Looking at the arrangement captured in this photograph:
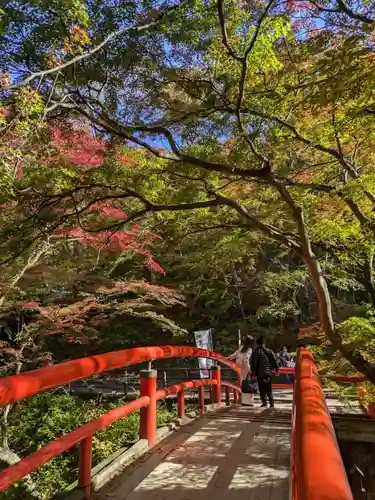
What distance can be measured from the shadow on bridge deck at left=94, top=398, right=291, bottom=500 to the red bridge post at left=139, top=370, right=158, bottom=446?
15 cm

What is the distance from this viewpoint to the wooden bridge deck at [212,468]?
2635mm

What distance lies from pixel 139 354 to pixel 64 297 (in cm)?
1026

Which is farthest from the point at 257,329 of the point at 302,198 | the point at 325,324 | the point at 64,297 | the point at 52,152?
the point at 52,152

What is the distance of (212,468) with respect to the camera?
3.11m

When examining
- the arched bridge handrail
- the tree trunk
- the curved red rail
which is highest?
the tree trunk

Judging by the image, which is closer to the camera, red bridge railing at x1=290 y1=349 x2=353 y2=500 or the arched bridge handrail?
red bridge railing at x1=290 y1=349 x2=353 y2=500

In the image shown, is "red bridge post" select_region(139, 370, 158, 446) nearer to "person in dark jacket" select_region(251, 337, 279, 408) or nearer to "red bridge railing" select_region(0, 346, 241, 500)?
"red bridge railing" select_region(0, 346, 241, 500)

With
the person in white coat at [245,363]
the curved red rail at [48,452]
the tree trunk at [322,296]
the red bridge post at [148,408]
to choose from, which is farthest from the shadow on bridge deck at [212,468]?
the person in white coat at [245,363]

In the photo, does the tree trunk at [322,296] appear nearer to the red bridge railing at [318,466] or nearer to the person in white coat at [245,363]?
the person in white coat at [245,363]

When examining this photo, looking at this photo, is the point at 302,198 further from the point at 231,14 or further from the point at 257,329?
the point at 257,329

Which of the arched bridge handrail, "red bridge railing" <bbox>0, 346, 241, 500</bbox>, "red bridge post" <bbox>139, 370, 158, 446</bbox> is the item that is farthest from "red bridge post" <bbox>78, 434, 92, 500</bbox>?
"red bridge post" <bbox>139, 370, 158, 446</bbox>

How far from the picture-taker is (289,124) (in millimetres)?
5629

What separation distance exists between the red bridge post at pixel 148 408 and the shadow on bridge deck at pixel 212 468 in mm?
154

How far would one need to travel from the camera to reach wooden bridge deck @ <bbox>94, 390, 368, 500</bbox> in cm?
263
